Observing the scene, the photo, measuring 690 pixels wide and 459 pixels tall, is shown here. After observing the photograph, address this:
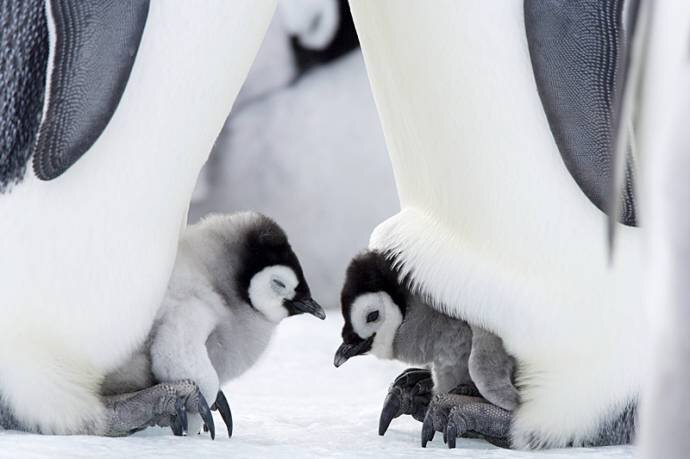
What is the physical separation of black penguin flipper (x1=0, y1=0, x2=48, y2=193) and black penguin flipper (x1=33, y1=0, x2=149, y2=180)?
3 cm

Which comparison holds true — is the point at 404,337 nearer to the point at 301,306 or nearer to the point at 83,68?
the point at 301,306

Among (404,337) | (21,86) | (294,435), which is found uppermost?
(21,86)

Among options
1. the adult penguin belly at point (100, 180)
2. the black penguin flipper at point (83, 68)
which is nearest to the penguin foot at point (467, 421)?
the adult penguin belly at point (100, 180)

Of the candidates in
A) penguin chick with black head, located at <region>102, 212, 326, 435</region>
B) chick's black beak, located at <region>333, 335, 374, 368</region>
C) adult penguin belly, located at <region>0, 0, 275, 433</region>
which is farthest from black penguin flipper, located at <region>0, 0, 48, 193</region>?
chick's black beak, located at <region>333, 335, 374, 368</region>

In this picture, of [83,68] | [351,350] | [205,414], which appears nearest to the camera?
[83,68]

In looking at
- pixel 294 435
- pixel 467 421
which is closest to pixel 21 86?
pixel 294 435

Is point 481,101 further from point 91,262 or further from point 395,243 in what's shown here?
point 91,262

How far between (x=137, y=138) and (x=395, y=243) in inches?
14.7

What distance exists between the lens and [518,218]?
1278 millimetres

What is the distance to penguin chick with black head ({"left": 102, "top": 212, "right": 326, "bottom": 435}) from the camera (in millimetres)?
1334

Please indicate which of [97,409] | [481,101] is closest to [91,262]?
[97,409]

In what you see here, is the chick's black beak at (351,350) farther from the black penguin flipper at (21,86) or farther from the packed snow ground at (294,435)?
the black penguin flipper at (21,86)

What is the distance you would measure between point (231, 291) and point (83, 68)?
0.36 meters

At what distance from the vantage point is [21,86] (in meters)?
1.20
